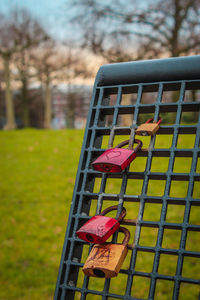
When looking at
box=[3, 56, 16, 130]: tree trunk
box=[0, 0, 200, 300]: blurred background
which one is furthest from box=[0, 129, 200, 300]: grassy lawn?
box=[3, 56, 16, 130]: tree trunk

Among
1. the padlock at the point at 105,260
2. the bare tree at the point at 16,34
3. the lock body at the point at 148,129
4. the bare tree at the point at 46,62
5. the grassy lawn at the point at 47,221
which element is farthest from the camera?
the bare tree at the point at 46,62

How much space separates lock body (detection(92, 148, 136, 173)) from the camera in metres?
0.61

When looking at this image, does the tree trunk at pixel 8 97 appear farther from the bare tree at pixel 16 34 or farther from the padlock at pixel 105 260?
the padlock at pixel 105 260

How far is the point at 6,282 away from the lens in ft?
8.50

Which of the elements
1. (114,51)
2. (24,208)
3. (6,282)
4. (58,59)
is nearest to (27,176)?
(24,208)

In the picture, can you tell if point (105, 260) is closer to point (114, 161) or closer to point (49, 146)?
point (114, 161)

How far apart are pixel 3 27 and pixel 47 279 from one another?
408 inches

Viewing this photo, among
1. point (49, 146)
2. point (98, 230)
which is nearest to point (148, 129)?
point (98, 230)

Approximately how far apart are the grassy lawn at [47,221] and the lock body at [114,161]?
0.27 metres

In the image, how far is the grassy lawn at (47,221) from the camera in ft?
8.11

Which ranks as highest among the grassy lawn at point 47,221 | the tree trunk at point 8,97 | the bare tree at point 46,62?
the bare tree at point 46,62

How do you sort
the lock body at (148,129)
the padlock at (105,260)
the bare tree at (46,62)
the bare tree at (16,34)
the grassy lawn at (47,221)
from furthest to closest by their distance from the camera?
the bare tree at (46,62) < the bare tree at (16,34) < the grassy lawn at (47,221) < the lock body at (148,129) < the padlock at (105,260)

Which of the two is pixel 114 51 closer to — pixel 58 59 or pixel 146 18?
pixel 146 18

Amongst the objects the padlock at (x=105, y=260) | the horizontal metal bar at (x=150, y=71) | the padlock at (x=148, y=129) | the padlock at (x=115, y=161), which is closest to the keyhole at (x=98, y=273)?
the padlock at (x=105, y=260)
